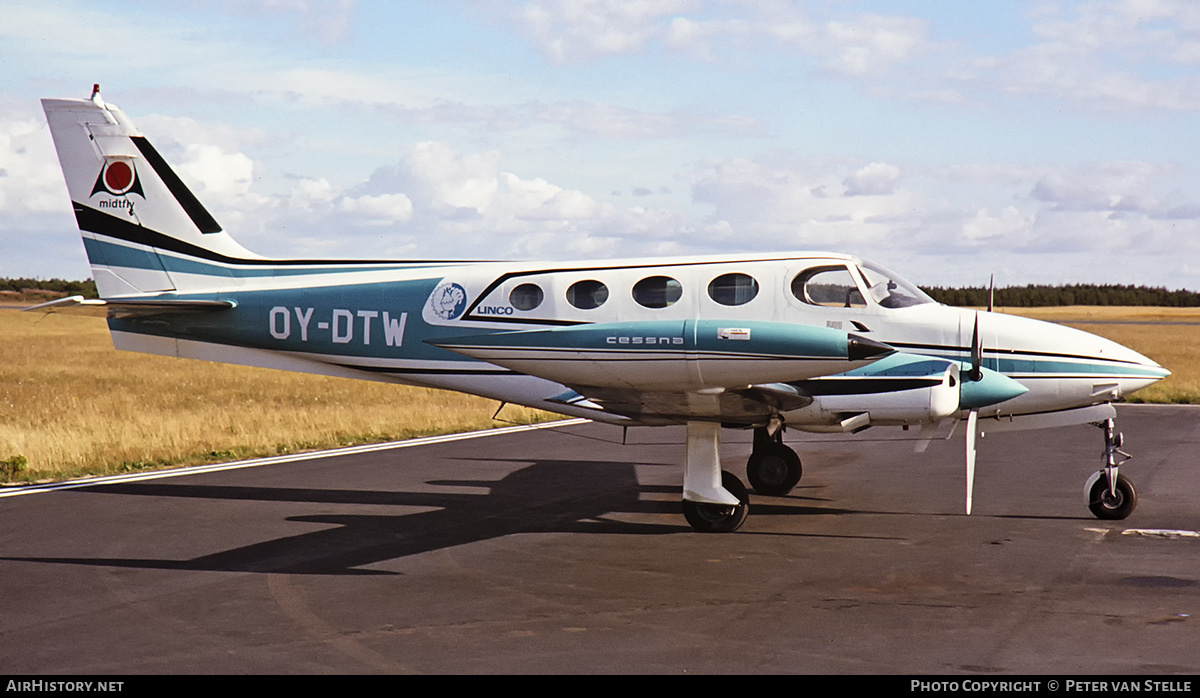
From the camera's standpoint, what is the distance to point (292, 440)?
19.5m

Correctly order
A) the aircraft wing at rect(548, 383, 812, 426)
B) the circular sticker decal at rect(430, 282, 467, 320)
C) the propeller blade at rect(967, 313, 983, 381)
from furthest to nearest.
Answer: the circular sticker decal at rect(430, 282, 467, 320) → the propeller blade at rect(967, 313, 983, 381) → the aircraft wing at rect(548, 383, 812, 426)

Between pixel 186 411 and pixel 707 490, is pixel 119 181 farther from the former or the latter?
pixel 186 411

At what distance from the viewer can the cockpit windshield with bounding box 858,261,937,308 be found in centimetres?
1233

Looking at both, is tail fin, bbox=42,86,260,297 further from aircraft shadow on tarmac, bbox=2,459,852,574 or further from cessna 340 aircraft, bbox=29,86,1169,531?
aircraft shadow on tarmac, bbox=2,459,852,574

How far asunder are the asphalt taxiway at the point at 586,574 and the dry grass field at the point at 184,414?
233 cm

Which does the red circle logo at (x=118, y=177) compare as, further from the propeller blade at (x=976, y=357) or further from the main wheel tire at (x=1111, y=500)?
the main wheel tire at (x=1111, y=500)

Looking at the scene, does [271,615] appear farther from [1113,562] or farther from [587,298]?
[1113,562]

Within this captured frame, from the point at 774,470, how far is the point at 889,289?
3226 millimetres

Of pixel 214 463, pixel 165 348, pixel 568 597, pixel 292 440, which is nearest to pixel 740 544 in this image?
pixel 568 597

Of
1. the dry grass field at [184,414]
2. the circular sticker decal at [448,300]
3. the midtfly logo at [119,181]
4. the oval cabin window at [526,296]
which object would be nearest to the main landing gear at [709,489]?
the oval cabin window at [526,296]

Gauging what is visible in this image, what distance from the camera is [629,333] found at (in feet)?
32.0

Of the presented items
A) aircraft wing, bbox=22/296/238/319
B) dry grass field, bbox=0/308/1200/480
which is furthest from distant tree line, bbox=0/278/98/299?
aircraft wing, bbox=22/296/238/319

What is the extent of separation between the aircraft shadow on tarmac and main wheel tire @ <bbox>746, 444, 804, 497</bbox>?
0.34m

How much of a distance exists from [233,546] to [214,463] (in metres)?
6.45
